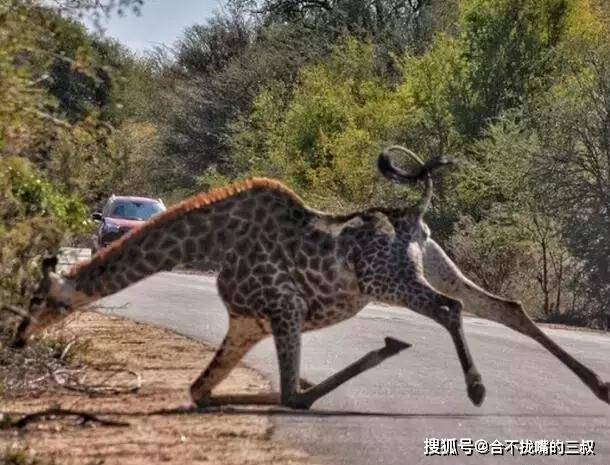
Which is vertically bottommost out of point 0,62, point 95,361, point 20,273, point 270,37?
point 95,361

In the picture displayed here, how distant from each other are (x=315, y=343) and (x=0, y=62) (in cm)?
941

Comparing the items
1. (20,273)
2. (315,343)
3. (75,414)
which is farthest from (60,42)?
(315,343)

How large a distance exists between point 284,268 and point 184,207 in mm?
848

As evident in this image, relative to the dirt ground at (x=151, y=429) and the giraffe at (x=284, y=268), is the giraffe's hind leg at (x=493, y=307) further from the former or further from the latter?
the dirt ground at (x=151, y=429)

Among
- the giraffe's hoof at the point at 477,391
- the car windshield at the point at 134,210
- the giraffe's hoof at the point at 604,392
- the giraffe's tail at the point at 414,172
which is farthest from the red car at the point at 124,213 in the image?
the giraffe's hoof at the point at 477,391

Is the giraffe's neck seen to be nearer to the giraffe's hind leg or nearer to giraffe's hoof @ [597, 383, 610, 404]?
the giraffe's hind leg

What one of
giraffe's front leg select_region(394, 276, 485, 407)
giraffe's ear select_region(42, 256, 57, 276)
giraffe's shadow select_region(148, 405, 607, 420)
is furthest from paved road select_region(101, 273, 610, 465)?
giraffe's ear select_region(42, 256, 57, 276)

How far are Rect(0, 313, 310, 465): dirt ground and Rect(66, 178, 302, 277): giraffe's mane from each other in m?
1.17

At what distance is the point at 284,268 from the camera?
10734mm

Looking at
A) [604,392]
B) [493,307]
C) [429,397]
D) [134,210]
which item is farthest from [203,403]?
[134,210]

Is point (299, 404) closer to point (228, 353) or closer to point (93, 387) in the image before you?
point (228, 353)

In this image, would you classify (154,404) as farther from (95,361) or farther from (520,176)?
(520,176)

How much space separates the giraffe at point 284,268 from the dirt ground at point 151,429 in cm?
60

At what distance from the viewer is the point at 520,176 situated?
29.6 m
